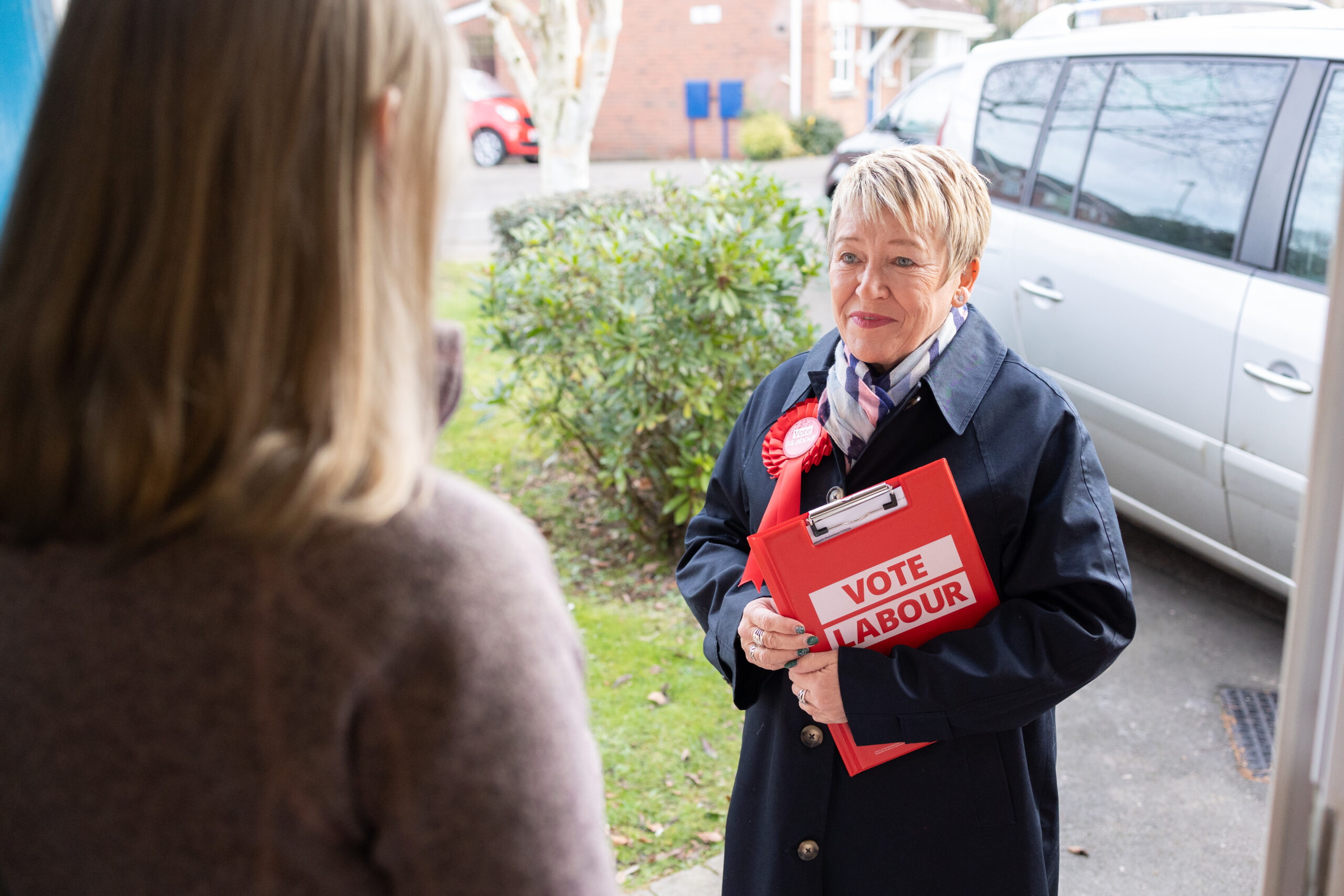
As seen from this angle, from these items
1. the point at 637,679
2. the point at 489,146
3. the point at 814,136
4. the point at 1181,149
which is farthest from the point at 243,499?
the point at 814,136

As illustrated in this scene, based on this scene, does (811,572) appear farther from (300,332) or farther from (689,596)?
(300,332)

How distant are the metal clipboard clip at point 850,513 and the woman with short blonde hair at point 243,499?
853 mm

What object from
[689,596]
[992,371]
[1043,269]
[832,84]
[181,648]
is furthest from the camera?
[832,84]

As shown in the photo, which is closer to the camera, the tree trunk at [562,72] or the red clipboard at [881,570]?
the red clipboard at [881,570]

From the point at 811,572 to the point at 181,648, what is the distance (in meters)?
1.06

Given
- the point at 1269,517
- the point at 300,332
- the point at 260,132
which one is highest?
the point at 260,132

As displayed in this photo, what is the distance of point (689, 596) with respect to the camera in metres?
2.07

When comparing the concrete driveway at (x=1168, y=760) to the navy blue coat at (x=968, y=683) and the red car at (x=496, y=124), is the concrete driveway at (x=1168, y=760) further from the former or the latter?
the red car at (x=496, y=124)

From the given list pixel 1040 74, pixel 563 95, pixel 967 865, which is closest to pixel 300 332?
pixel 967 865

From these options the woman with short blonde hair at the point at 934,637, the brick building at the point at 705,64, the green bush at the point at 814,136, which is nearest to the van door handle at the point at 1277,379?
the woman with short blonde hair at the point at 934,637

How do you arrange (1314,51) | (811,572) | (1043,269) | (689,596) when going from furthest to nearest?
(1043,269) < (1314,51) < (689,596) < (811,572)

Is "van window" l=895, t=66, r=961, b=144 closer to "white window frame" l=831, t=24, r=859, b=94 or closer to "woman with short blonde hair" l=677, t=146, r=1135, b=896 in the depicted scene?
"woman with short blonde hair" l=677, t=146, r=1135, b=896

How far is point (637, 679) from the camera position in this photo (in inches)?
153

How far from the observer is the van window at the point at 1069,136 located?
14.2 feet
